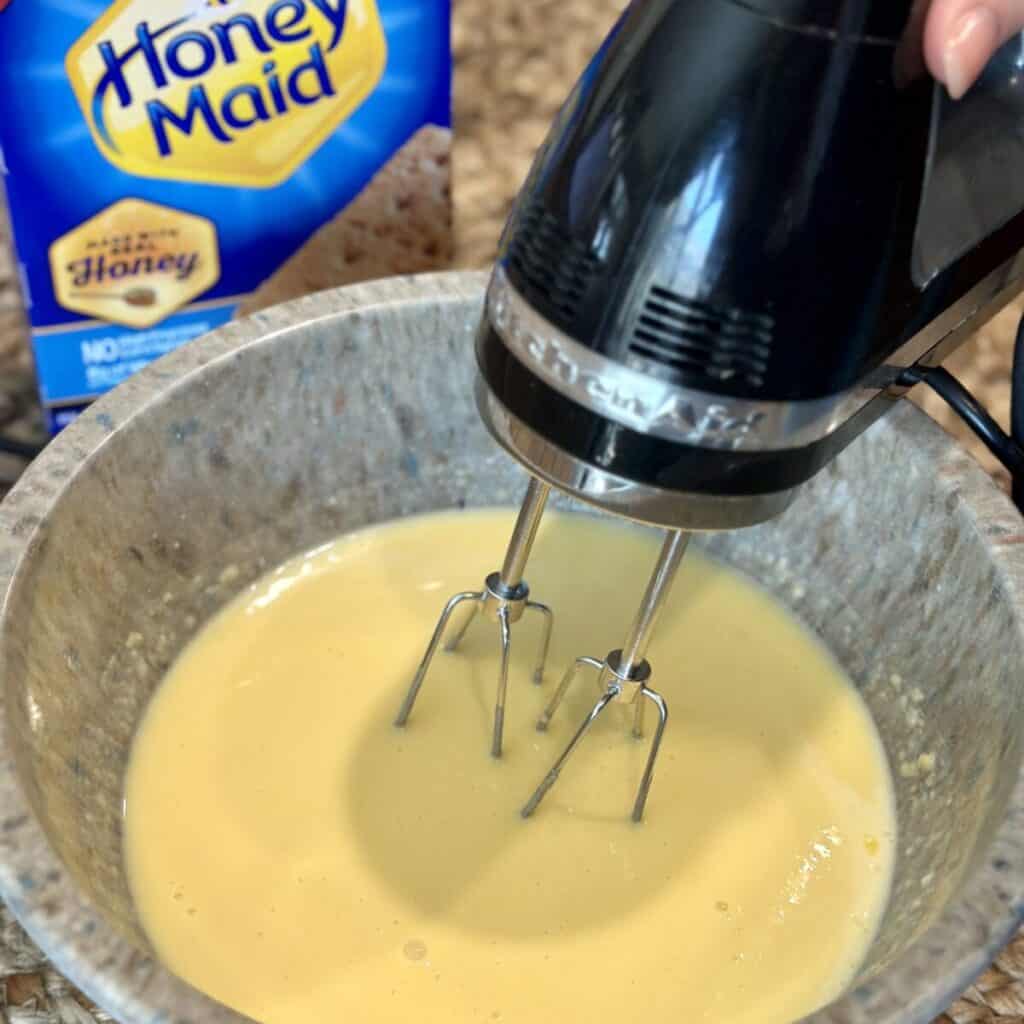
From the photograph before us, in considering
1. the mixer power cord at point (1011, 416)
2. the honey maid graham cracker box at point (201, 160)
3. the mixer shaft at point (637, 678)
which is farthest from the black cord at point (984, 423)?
the honey maid graham cracker box at point (201, 160)

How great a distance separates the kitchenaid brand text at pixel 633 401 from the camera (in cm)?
35

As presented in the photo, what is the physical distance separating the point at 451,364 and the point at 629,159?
28 cm

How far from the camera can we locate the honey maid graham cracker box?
58cm

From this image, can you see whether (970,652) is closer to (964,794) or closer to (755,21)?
(964,794)

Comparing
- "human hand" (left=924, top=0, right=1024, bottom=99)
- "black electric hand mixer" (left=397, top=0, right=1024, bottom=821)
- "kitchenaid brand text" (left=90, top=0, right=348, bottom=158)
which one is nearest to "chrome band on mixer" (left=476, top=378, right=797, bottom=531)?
"black electric hand mixer" (left=397, top=0, right=1024, bottom=821)

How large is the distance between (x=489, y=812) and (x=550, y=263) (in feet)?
0.89

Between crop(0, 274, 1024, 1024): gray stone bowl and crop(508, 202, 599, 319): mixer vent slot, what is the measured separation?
215 millimetres

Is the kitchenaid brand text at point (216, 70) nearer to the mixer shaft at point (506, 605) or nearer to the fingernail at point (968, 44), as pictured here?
the mixer shaft at point (506, 605)

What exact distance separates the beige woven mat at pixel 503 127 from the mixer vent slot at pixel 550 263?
38cm

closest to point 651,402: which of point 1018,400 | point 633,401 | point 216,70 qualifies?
point 633,401

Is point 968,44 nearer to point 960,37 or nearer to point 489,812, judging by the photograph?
point 960,37

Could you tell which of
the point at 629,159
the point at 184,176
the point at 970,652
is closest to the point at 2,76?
the point at 184,176

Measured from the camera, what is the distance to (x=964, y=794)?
1.65 ft

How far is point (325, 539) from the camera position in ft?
2.15
